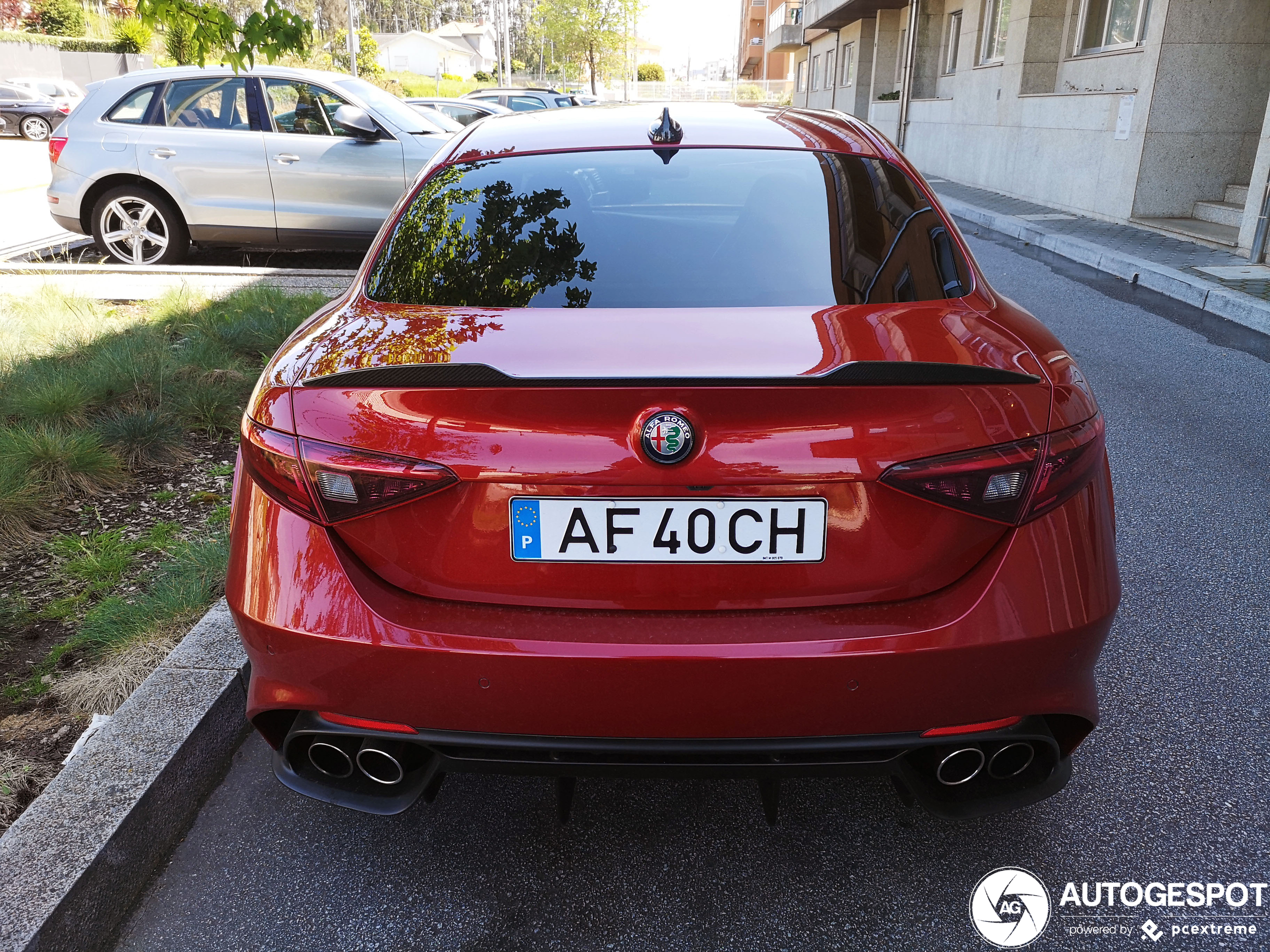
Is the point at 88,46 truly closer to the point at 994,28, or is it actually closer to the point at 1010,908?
the point at 994,28

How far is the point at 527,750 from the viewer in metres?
1.87

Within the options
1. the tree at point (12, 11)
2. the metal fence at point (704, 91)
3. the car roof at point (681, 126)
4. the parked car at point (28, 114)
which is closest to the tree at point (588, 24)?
the metal fence at point (704, 91)

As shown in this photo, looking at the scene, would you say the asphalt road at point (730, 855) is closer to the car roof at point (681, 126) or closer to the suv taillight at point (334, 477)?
the suv taillight at point (334, 477)

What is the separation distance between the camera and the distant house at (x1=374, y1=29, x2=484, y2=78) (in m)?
109

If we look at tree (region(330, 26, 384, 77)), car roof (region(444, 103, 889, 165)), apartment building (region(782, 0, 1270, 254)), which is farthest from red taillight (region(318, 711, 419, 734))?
tree (region(330, 26, 384, 77))

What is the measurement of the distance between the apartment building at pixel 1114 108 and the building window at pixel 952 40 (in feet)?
0.14

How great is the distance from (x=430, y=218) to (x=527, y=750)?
1401 millimetres

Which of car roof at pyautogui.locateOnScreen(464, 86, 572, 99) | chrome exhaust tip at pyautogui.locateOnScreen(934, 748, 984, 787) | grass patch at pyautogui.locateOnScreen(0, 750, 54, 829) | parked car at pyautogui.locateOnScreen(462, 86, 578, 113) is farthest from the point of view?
car roof at pyautogui.locateOnScreen(464, 86, 572, 99)

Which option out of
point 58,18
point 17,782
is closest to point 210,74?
point 17,782

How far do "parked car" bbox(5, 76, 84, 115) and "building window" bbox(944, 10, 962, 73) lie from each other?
83.7ft

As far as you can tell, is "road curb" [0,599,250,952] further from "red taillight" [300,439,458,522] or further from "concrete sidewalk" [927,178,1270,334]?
"concrete sidewalk" [927,178,1270,334]

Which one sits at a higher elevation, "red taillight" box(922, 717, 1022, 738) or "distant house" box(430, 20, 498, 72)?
"distant house" box(430, 20, 498, 72)

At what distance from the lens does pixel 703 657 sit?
1.76 meters

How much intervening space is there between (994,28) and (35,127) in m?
26.9
